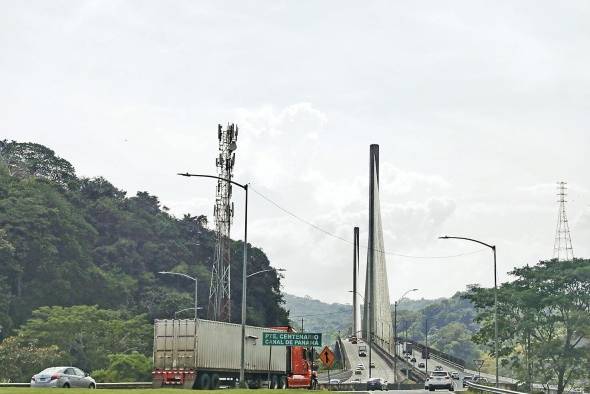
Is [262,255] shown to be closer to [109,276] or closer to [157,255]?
[157,255]

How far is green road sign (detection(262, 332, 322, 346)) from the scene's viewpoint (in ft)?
177

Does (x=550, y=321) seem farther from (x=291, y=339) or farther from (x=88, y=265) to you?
(x=88, y=265)

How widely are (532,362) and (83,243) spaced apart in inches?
2813

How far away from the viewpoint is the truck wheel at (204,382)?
5231cm

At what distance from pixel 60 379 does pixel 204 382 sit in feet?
25.4

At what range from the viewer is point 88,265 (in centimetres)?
14088

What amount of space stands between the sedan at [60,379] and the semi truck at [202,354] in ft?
12.5

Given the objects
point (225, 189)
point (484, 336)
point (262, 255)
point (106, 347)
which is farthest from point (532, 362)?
point (262, 255)

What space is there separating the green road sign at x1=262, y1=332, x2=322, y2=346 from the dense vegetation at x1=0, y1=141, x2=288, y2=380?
101 ft

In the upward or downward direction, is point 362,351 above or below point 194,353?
above

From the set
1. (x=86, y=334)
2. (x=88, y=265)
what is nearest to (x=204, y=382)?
(x=86, y=334)

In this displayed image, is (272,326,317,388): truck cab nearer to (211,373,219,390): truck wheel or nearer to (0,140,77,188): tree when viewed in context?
(211,373,219,390): truck wheel

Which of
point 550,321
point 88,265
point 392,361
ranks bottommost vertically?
point 392,361

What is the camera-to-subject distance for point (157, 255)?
557 ft
